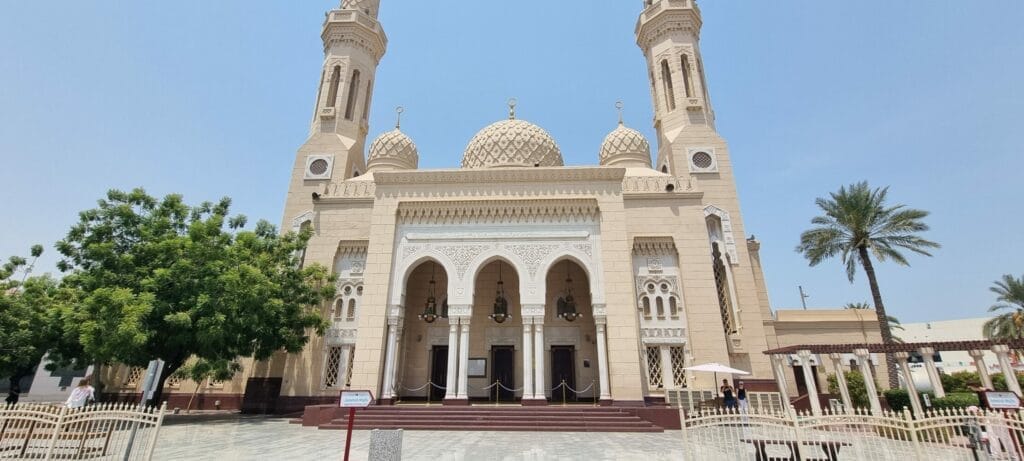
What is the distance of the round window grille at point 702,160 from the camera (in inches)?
767

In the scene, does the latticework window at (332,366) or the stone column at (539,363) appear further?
the latticework window at (332,366)

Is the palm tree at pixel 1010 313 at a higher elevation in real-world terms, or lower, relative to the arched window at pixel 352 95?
lower

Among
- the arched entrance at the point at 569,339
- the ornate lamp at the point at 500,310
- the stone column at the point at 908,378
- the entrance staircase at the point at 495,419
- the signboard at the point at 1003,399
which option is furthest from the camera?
the arched entrance at the point at 569,339

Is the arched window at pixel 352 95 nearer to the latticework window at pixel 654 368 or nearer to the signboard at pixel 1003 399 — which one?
the latticework window at pixel 654 368

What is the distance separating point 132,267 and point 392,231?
23.7 ft

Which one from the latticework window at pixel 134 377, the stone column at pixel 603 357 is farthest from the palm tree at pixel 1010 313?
the latticework window at pixel 134 377

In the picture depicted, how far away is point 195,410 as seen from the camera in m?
16.5

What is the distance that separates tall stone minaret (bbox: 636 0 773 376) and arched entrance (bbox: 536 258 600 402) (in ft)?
11.6

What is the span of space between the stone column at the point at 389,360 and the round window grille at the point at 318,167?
921cm

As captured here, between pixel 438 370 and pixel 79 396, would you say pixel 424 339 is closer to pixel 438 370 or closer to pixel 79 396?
pixel 438 370

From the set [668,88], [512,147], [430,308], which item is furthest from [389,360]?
[668,88]

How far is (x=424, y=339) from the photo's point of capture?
1700 cm

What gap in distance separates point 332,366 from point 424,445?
8.58 meters

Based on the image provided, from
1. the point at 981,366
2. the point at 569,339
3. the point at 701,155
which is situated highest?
the point at 701,155
